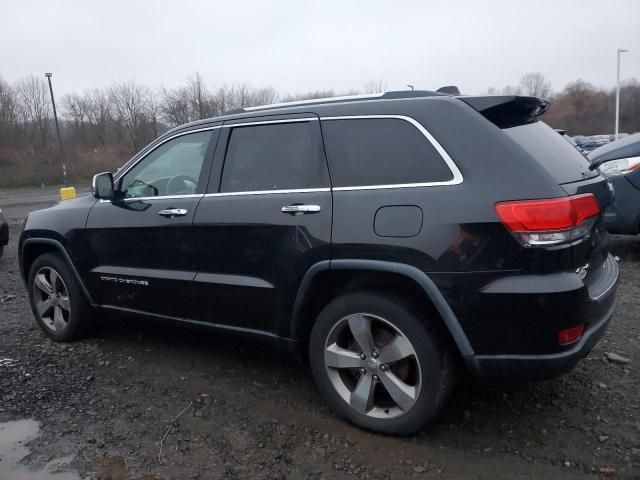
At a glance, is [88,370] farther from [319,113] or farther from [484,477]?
[484,477]

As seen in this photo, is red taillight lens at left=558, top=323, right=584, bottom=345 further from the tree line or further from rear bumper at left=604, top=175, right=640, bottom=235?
the tree line

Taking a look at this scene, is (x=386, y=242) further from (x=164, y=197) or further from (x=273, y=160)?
(x=164, y=197)

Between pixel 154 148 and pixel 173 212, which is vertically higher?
pixel 154 148

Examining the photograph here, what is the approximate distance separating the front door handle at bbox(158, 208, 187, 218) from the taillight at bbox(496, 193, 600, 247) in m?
2.05

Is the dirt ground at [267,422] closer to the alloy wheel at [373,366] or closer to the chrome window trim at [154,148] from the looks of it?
the alloy wheel at [373,366]

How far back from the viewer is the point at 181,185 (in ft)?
12.6

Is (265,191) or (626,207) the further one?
(626,207)

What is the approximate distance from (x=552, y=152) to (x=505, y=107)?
34 cm

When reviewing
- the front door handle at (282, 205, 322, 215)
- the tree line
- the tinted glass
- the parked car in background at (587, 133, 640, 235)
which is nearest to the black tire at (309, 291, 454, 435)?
the front door handle at (282, 205, 322, 215)

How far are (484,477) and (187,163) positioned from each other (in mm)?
2712

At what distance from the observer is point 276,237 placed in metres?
3.18

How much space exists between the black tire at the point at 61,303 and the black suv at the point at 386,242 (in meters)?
0.78

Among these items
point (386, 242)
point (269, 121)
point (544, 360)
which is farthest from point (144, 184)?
point (544, 360)

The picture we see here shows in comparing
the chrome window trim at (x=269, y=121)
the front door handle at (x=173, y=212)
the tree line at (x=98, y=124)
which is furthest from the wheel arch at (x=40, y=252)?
the tree line at (x=98, y=124)
